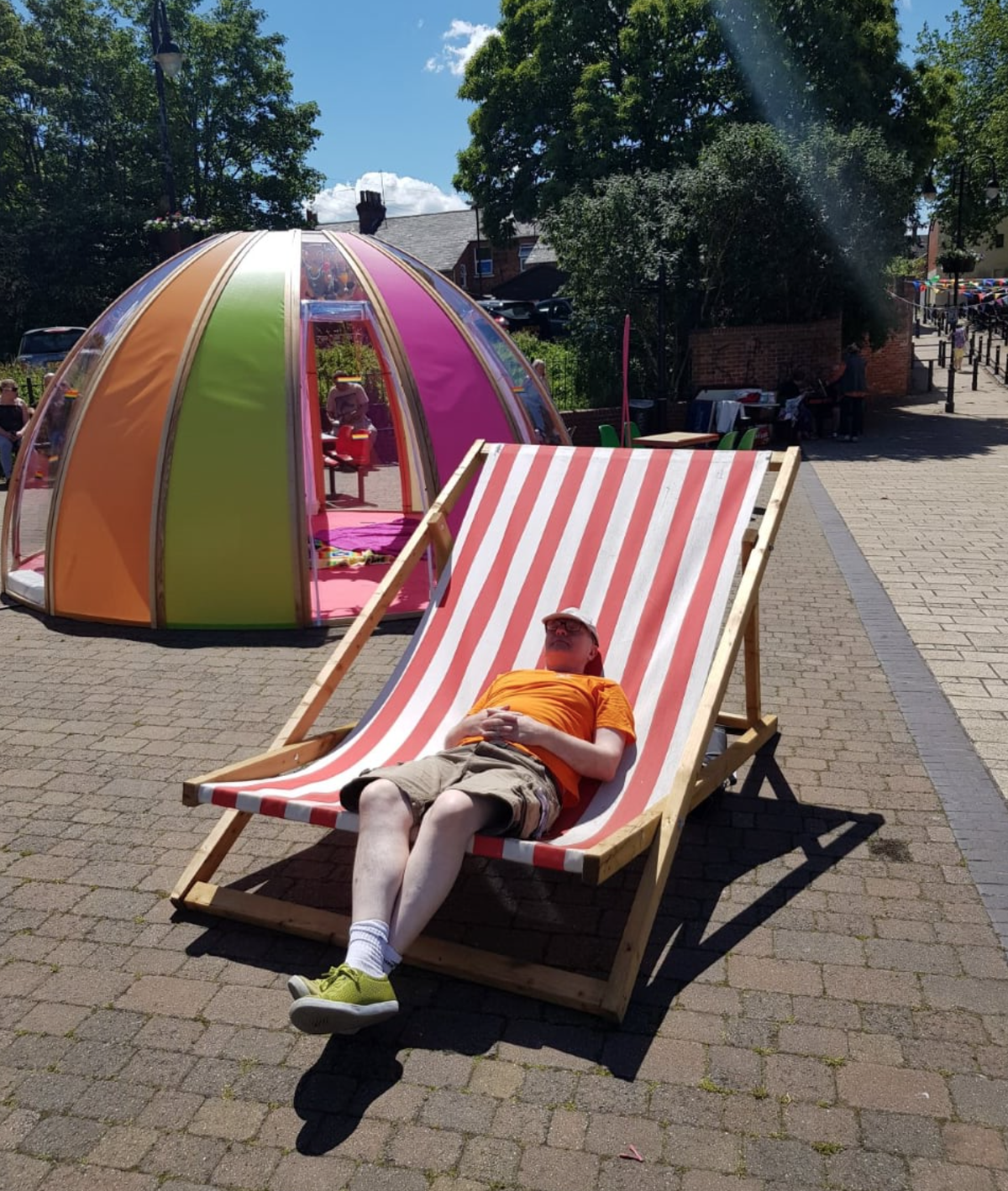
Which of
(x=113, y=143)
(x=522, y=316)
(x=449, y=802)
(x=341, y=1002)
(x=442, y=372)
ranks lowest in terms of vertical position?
(x=341, y=1002)

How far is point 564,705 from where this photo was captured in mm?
4078

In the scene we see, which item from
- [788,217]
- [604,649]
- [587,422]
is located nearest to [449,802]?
[604,649]

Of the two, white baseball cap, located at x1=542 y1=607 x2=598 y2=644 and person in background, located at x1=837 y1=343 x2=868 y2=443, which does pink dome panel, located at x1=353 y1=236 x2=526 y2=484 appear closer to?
white baseball cap, located at x1=542 y1=607 x2=598 y2=644

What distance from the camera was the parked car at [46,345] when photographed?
2306 cm

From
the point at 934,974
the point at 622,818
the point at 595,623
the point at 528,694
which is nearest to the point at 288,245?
the point at 595,623

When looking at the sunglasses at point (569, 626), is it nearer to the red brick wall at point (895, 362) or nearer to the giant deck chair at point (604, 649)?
the giant deck chair at point (604, 649)

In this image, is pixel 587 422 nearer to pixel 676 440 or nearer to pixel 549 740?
pixel 676 440

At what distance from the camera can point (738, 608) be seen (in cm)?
429

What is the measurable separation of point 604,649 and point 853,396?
49.6 feet

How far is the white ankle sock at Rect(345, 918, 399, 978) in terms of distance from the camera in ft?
10.3

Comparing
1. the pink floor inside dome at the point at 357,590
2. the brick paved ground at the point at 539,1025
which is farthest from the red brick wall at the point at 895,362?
the brick paved ground at the point at 539,1025

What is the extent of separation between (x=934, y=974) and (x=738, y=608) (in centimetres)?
152

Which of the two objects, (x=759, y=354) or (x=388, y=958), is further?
(x=759, y=354)

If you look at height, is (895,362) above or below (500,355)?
below
